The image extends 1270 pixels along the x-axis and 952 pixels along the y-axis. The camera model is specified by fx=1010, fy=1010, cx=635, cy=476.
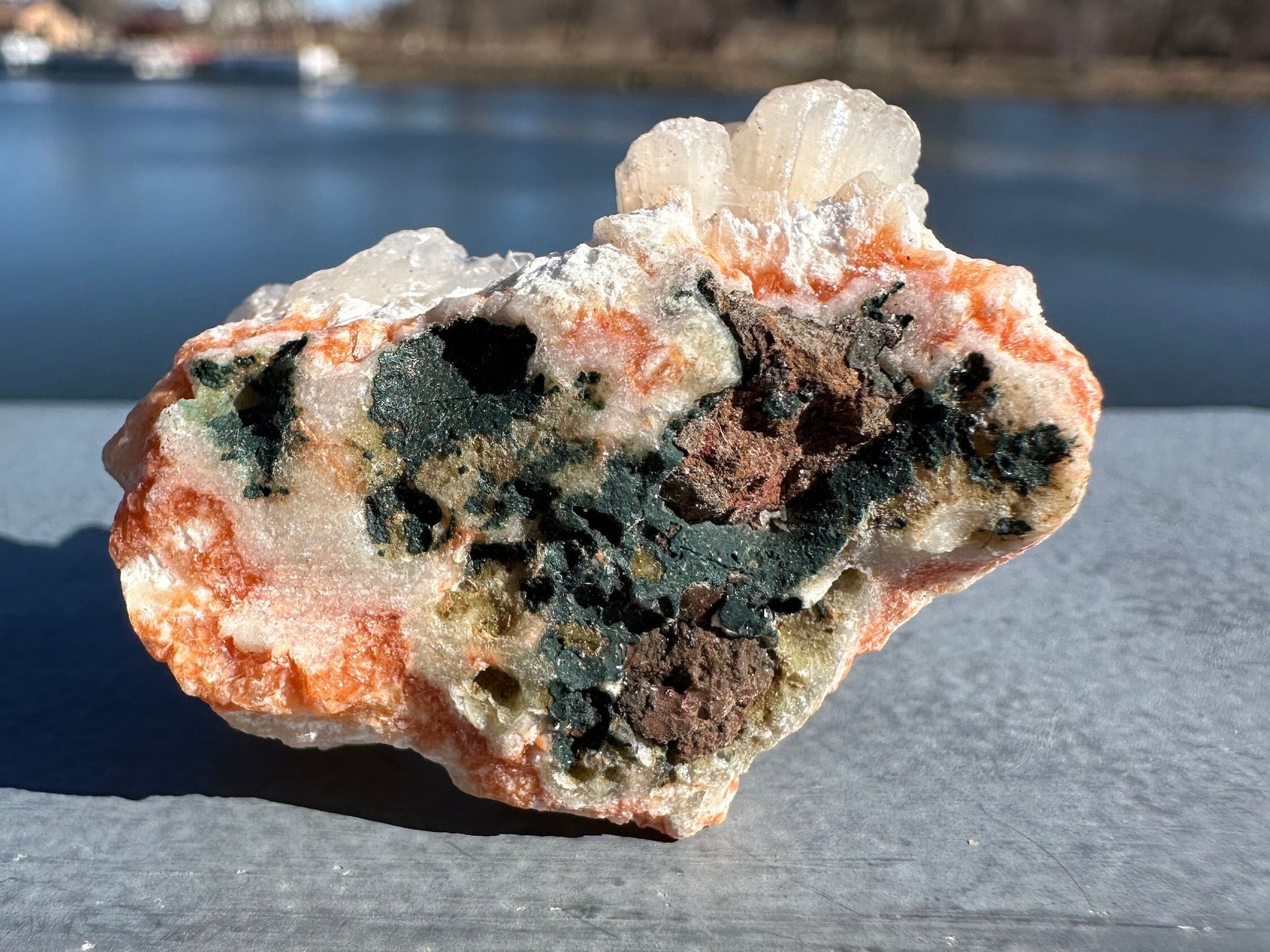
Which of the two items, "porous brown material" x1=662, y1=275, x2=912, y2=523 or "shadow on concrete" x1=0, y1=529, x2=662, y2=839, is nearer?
"porous brown material" x1=662, y1=275, x2=912, y2=523

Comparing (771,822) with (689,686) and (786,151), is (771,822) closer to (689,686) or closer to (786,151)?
(689,686)

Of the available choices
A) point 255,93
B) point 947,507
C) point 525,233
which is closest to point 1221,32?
point 255,93

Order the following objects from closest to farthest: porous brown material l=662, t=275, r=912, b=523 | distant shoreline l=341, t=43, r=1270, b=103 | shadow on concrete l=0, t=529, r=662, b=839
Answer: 1. porous brown material l=662, t=275, r=912, b=523
2. shadow on concrete l=0, t=529, r=662, b=839
3. distant shoreline l=341, t=43, r=1270, b=103

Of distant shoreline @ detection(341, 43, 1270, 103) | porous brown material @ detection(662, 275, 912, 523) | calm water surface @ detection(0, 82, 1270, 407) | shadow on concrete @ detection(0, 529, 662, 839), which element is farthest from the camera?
distant shoreline @ detection(341, 43, 1270, 103)

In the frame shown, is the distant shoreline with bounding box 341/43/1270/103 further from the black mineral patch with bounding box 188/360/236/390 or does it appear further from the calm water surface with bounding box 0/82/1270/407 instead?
the black mineral patch with bounding box 188/360/236/390

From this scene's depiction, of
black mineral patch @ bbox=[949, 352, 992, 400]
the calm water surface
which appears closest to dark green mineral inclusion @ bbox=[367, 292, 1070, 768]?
black mineral patch @ bbox=[949, 352, 992, 400]

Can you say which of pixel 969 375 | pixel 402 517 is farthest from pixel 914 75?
pixel 402 517

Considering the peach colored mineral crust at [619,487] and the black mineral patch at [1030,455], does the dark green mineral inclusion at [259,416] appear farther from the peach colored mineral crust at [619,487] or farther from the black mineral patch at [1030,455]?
the black mineral patch at [1030,455]
